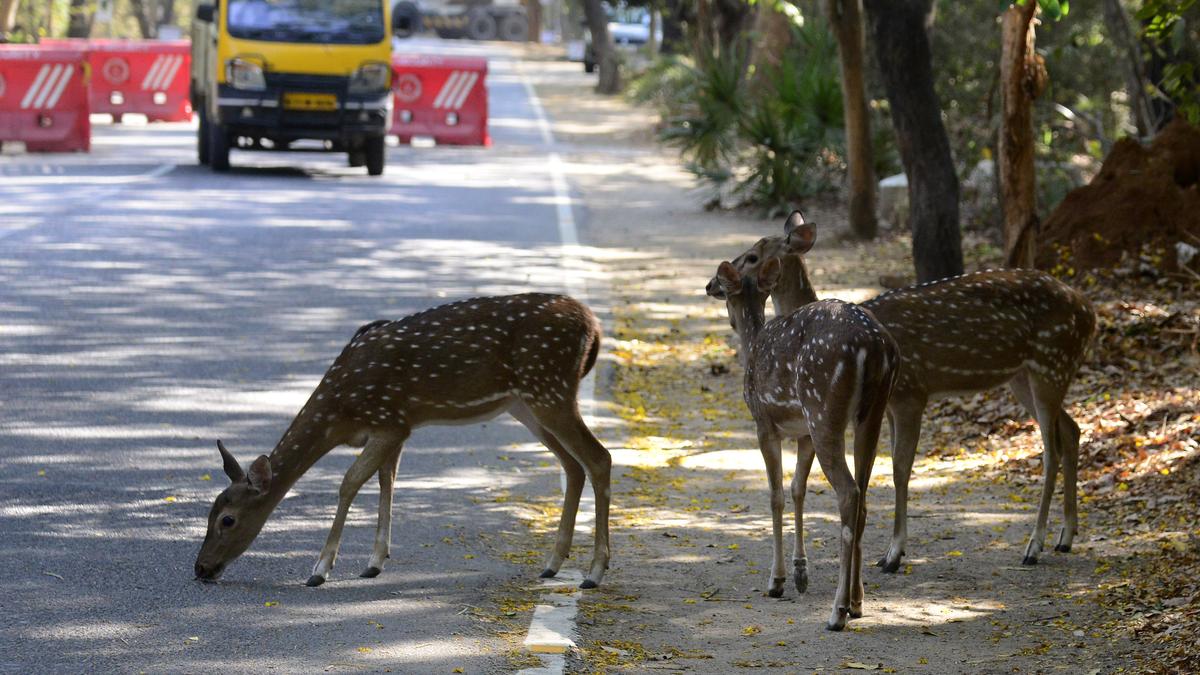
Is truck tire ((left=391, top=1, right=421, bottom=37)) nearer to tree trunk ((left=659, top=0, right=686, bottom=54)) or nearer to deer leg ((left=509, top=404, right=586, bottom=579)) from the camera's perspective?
tree trunk ((left=659, top=0, right=686, bottom=54))

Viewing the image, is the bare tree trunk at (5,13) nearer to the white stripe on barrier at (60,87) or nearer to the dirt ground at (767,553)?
the white stripe on barrier at (60,87)

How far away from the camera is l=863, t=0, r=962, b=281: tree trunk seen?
14.9 meters

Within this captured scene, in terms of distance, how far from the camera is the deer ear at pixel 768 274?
8.04 meters

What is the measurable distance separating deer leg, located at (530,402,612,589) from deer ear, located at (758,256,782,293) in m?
1.13

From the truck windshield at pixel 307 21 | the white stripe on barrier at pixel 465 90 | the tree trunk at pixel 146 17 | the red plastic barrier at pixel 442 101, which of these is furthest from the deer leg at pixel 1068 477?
the tree trunk at pixel 146 17

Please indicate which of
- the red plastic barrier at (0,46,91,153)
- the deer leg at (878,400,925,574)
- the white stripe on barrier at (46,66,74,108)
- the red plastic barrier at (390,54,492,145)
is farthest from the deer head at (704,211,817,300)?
the red plastic barrier at (390,54,492,145)

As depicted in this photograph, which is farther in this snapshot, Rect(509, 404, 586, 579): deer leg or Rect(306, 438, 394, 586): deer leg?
Rect(509, 404, 586, 579): deer leg

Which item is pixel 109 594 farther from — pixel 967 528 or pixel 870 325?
pixel 967 528

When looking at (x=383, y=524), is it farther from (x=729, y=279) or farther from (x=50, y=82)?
(x=50, y=82)

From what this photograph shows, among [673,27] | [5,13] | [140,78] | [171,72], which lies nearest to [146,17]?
[673,27]

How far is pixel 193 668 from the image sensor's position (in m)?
6.04

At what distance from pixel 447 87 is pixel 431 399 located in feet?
78.6

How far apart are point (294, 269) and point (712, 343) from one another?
14.3 feet

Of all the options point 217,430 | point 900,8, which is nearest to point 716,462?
point 217,430
